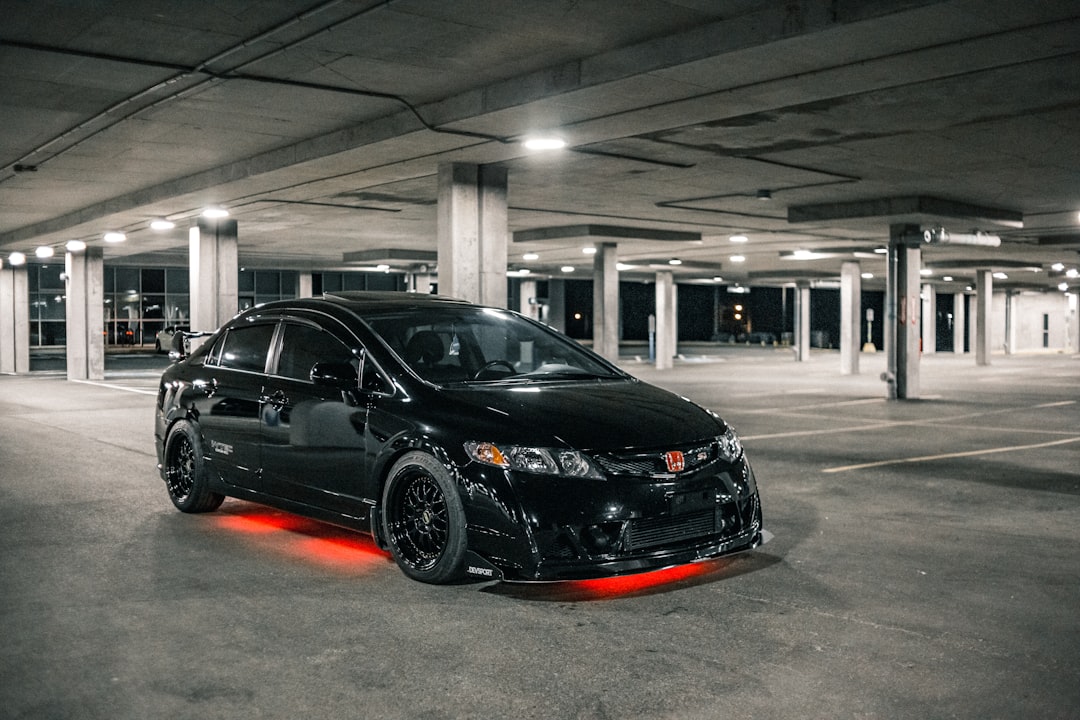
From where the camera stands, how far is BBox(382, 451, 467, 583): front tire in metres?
5.83

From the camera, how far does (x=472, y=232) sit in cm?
1489

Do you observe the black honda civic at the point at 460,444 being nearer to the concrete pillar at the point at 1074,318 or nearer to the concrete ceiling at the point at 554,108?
the concrete ceiling at the point at 554,108

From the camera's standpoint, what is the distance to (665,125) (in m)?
11.7

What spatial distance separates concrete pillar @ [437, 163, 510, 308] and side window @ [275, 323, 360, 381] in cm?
701

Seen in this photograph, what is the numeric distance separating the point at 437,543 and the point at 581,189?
13641mm

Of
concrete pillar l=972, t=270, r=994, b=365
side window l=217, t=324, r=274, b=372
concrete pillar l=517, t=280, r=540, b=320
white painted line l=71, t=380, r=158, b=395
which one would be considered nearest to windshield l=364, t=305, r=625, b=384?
side window l=217, t=324, r=274, b=372

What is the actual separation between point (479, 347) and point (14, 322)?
33.6m

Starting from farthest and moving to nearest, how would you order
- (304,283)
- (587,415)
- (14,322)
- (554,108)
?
(304,283) < (14,322) < (554,108) < (587,415)

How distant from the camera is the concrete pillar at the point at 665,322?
128ft

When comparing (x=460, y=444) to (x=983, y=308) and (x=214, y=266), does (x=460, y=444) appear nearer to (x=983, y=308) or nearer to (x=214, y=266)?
(x=214, y=266)

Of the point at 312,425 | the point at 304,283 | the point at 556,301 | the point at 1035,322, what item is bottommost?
the point at 312,425

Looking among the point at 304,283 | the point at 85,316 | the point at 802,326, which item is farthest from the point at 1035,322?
the point at 85,316

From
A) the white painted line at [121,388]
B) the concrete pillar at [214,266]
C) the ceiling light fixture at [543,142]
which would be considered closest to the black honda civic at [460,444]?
the ceiling light fixture at [543,142]

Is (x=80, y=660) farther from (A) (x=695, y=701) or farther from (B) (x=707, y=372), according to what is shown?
(B) (x=707, y=372)
